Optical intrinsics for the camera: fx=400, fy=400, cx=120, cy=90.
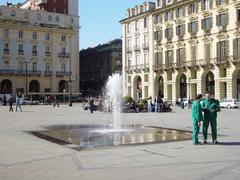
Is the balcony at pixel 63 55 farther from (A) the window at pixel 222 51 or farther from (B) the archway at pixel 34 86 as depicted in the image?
(A) the window at pixel 222 51

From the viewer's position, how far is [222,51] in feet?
175

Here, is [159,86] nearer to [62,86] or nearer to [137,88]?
[137,88]

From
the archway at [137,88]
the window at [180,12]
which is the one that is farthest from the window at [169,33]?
the archway at [137,88]

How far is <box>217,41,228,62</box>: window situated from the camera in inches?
2077

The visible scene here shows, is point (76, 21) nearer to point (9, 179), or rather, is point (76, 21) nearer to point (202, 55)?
point (202, 55)

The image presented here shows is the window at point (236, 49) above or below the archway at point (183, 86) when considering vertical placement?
above

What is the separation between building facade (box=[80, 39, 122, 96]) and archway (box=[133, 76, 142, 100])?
50.8ft

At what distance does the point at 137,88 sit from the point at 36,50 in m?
22.1

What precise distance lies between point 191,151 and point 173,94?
5261 cm

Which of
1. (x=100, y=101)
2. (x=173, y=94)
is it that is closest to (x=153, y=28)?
(x=173, y=94)

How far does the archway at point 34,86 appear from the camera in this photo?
7806cm

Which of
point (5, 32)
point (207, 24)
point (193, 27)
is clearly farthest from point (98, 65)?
point (207, 24)

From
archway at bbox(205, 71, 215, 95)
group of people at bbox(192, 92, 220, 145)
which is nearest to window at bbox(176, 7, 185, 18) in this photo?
archway at bbox(205, 71, 215, 95)

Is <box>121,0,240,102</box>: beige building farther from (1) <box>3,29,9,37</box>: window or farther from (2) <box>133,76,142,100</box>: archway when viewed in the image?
(1) <box>3,29,9,37</box>: window
